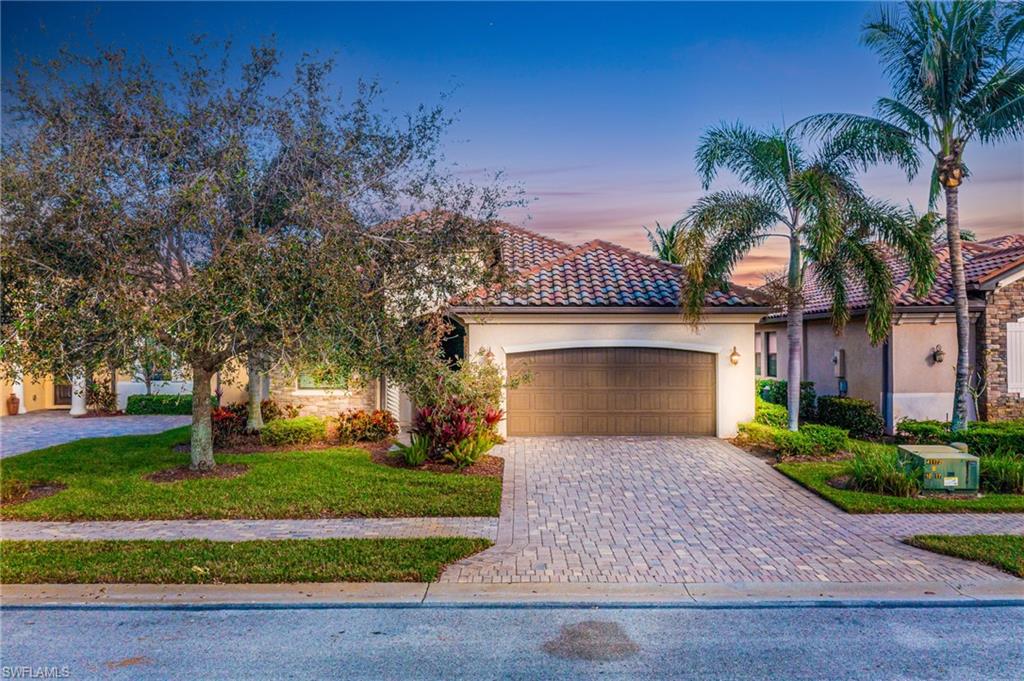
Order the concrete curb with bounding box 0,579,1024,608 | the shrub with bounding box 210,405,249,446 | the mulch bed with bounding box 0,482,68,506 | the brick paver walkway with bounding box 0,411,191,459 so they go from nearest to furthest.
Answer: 1. the concrete curb with bounding box 0,579,1024,608
2. the mulch bed with bounding box 0,482,68,506
3. the shrub with bounding box 210,405,249,446
4. the brick paver walkway with bounding box 0,411,191,459

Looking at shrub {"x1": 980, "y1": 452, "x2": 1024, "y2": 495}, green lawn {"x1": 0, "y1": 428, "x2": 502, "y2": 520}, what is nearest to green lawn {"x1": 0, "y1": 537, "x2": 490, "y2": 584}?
green lawn {"x1": 0, "y1": 428, "x2": 502, "y2": 520}

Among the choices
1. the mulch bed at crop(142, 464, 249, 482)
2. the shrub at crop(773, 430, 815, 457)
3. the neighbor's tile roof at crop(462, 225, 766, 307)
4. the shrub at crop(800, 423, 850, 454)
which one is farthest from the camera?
the neighbor's tile roof at crop(462, 225, 766, 307)

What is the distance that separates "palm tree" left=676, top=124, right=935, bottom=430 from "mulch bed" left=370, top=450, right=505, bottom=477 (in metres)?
5.54

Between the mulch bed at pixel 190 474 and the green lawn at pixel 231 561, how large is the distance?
3.30m

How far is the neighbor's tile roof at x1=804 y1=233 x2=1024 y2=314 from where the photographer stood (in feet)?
53.4

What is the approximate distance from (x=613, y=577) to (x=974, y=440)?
991cm

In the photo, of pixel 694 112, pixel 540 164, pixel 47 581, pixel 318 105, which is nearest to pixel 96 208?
pixel 318 105

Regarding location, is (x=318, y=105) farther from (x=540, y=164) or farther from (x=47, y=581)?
(x=47, y=581)

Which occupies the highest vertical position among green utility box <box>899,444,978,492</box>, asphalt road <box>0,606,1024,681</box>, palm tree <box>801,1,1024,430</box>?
palm tree <box>801,1,1024,430</box>

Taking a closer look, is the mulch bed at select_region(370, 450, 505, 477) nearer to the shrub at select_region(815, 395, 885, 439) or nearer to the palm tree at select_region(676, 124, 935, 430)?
the palm tree at select_region(676, 124, 935, 430)

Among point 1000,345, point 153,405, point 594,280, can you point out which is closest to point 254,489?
point 594,280

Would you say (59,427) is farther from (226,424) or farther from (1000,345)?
(1000,345)

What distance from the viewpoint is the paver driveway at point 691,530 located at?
7074mm

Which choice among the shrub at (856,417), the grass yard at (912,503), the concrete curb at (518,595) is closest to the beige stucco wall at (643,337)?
the shrub at (856,417)
